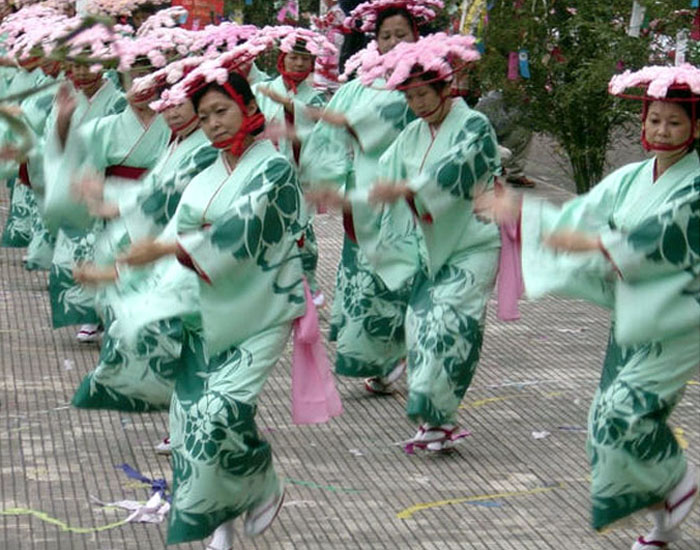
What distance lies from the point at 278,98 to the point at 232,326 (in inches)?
143

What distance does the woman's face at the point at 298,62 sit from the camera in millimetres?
9680

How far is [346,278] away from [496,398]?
109 centimetres

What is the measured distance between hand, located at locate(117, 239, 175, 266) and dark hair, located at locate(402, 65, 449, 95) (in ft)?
6.33

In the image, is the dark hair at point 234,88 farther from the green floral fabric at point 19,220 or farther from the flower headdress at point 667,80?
the green floral fabric at point 19,220

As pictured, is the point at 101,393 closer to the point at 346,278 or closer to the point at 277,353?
the point at 277,353

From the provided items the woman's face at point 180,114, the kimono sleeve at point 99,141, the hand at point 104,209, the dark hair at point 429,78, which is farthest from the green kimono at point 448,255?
the kimono sleeve at point 99,141

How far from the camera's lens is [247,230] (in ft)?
17.0

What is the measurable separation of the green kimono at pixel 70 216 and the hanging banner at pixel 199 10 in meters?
4.82

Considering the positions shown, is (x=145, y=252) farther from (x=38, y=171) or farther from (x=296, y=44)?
(x=38, y=171)

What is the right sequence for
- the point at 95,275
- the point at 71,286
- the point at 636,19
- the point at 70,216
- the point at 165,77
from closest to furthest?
1. the point at 95,275
2. the point at 165,77
3. the point at 70,216
4. the point at 71,286
5. the point at 636,19

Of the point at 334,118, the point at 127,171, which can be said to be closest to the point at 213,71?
the point at 127,171

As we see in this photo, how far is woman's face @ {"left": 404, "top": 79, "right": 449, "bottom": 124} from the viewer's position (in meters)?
6.88

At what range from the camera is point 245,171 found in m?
5.32

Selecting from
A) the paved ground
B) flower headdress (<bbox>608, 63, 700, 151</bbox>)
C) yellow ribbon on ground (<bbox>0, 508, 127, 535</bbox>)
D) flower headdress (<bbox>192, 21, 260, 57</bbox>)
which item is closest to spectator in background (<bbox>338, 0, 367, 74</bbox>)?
flower headdress (<bbox>192, 21, 260, 57</bbox>)
